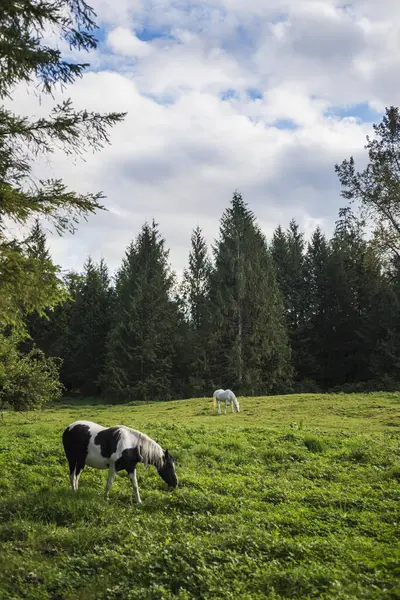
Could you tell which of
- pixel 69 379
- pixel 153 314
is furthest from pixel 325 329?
pixel 69 379

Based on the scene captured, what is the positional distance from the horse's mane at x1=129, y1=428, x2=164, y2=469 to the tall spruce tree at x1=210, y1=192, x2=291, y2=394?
32.4m

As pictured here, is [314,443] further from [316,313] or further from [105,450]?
[316,313]

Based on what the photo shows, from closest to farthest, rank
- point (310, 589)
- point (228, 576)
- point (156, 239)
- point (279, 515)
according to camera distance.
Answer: point (310, 589), point (228, 576), point (279, 515), point (156, 239)

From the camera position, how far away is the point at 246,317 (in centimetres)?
4578

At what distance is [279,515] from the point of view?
335 inches

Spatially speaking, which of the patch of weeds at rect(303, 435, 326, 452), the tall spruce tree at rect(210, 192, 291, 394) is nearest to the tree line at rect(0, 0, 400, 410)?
the tall spruce tree at rect(210, 192, 291, 394)

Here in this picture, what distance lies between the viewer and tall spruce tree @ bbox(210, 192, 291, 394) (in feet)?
144

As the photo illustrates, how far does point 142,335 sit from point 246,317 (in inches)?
386

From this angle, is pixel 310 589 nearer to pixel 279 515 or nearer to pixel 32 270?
pixel 279 515

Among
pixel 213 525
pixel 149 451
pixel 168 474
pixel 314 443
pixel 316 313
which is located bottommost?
pixel 213 525

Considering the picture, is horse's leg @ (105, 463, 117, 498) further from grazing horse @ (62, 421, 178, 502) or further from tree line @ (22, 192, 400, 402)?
tree line @ (22, 192, 400, 402)

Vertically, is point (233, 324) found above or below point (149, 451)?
above

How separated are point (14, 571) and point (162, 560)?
191 centimetres

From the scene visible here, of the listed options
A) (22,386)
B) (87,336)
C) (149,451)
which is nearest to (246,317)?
(87,336)
